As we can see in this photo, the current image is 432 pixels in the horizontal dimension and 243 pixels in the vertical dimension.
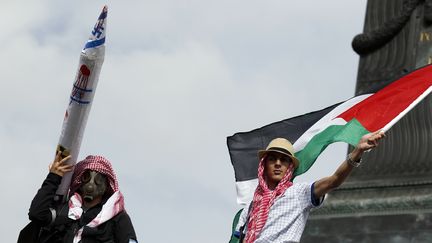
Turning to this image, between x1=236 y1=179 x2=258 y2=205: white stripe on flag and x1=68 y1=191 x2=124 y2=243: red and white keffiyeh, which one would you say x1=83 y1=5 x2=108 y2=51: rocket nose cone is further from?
x1=236 y1=179 x2=258 y2=205: white stripe on flag

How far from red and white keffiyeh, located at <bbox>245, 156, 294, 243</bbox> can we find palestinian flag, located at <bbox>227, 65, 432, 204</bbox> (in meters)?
0.94

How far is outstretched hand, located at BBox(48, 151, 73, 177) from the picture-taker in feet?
31.9

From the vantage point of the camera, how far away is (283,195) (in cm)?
915

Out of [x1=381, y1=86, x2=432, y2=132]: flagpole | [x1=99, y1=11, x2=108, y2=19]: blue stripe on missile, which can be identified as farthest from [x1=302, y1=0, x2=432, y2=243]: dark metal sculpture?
[x1=99, y1=11, x2=108, y2=19]: blue stripe on missile

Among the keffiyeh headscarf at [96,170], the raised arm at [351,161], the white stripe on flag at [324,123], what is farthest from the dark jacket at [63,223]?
the white stripe on flag at [324,123]

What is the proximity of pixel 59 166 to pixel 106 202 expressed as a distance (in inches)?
16.8

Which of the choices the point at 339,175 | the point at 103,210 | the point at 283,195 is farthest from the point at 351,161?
the point at 103,210

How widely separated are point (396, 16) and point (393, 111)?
20.9ft

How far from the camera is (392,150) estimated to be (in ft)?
53.8

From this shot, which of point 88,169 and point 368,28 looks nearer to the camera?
point 88,169

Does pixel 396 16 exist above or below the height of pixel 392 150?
above

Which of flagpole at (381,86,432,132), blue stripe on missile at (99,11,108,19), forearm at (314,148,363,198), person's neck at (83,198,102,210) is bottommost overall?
person's neck at (83,198,102,210)

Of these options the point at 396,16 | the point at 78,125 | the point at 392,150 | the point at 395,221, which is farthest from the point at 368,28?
the point at 78,125

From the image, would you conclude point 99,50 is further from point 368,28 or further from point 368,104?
point 368,28
